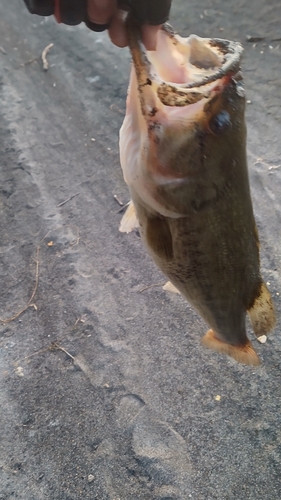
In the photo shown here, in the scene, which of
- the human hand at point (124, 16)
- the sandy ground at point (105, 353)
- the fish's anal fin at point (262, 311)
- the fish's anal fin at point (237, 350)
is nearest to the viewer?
the human hand at point (124, 16)

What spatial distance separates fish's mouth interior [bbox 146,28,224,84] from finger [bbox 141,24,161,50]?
Answer: 75mm

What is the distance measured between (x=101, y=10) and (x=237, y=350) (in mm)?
1339

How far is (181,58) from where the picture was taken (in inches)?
52.4

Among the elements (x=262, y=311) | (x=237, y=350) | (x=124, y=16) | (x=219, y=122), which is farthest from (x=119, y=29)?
(x=237, y=350)

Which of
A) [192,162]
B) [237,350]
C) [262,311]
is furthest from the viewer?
[237,350]

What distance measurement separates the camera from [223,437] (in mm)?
2273

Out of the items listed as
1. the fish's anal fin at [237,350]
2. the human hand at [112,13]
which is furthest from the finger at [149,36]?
the fish's anal fin at [237,350]

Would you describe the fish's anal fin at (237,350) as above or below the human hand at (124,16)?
below

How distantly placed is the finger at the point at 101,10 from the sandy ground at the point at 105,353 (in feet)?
6.15

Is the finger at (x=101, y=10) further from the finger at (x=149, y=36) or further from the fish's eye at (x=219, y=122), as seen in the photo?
the fish's eye at (x=219, y=122)

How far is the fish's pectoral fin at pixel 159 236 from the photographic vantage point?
1.42 metres

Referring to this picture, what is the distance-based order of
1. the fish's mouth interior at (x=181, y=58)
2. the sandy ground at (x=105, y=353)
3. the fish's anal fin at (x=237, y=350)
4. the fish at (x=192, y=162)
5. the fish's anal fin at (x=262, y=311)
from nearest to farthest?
the fish at (x=192, y=162), the fish's mouth interior at (x=181, y=58), the fish's anal fin at (x=262, y=311), the fish's anal fin at (x=237, y=350), the sandy ground at (x=105, y=353)

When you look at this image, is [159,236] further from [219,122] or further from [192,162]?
[219,122]

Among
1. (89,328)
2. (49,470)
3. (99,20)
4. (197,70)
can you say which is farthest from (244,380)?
(99,20)
